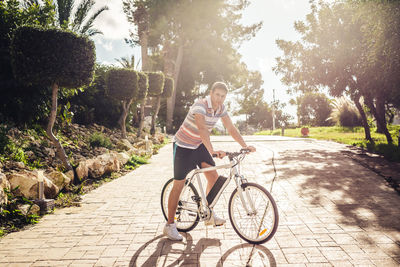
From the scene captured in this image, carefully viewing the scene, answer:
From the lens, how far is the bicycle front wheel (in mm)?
3377

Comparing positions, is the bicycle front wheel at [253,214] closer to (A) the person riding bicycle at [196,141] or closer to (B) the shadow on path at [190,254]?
(B) the shadow on path at [190,254]

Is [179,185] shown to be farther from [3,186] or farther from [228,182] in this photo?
[3,186]

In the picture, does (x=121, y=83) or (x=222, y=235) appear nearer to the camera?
(x=222, y=235)

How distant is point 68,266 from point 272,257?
2234 millimetres

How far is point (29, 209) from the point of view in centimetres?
477

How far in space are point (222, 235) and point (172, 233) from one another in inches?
27.1

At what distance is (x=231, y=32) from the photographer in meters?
32.4

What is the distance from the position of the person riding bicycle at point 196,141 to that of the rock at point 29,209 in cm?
248

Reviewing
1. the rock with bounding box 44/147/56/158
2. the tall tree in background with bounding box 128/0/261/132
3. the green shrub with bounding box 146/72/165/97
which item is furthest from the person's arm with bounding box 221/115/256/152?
the tall tree in background with bounding box 128/0/261/132

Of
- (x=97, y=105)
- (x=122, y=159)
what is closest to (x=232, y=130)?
(x=122, y=159)

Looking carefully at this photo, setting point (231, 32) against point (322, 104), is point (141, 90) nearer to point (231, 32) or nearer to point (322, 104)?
point (231, 32)

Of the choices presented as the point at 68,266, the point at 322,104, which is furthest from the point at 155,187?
the point at 322,104

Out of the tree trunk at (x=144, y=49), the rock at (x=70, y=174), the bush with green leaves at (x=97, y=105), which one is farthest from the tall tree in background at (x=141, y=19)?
the rock at (x=70, y=174)

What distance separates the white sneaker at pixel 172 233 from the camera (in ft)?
12.4
